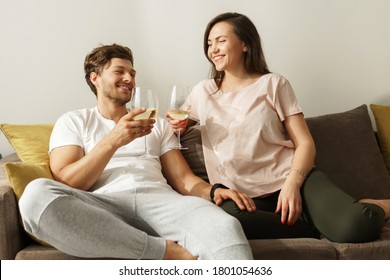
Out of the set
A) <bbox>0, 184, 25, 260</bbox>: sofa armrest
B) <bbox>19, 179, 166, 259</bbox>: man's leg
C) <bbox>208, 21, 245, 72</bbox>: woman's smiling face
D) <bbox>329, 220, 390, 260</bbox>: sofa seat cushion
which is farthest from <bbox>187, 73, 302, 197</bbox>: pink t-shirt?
<bbox>0, 184, 25, 260</bbox>: sofa armrest

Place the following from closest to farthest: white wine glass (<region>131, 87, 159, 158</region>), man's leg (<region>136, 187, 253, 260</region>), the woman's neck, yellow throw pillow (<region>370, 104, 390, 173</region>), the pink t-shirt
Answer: man's leg (<region>136, 187, 253, 260</region>)
white wine glass (<region>131, 87, 159, 158</region>)
the pink t-shirt
the woman's neck
yellow throw pillow (<region>370, 104, 390, 173</region>)

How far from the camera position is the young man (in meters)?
1.46

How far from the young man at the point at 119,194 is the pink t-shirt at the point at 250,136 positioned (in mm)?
123

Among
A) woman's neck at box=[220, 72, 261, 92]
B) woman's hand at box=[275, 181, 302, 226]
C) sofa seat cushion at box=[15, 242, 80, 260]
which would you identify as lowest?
sofa seat cushion at box=[15, 242, 80, 260]

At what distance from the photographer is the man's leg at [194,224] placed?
4.71 ft

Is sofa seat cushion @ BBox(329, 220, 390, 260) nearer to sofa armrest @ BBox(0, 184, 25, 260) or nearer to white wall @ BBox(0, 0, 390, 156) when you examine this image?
sofa armrest @ BBox(0, 184, 25, 260)

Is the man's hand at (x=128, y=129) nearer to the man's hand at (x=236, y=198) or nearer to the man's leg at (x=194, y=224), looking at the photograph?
the man's leg at (x=194, y=224)

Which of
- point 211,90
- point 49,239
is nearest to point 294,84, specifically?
point 211,90

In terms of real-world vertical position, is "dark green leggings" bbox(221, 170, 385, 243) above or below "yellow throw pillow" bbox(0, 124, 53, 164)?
below

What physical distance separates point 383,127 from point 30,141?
5.40 feet

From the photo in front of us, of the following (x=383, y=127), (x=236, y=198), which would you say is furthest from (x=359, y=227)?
(x=383, y=127)

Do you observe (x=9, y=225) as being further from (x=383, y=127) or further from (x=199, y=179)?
(x=383, y=127)

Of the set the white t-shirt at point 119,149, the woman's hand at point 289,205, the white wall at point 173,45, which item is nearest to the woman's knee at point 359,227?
the woman's hand at point 289,205

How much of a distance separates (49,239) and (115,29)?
134cm
